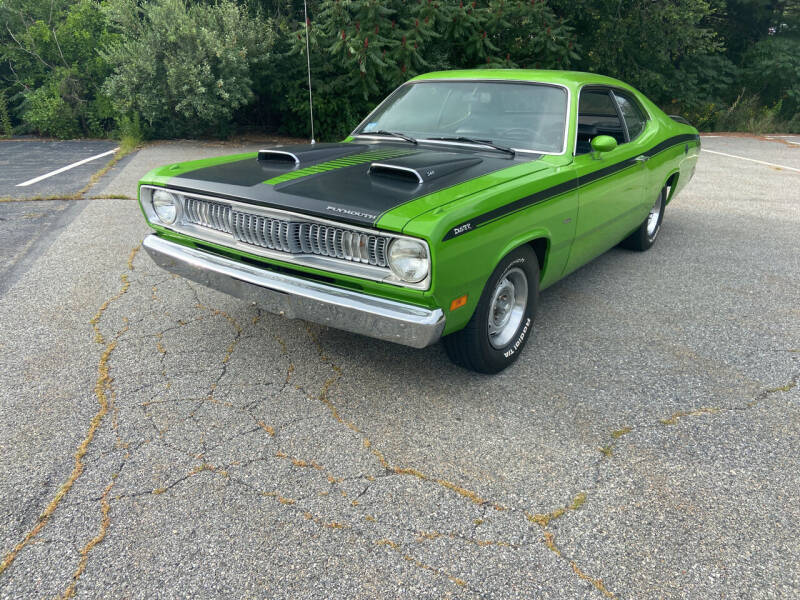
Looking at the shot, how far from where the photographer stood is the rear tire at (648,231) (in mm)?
5398

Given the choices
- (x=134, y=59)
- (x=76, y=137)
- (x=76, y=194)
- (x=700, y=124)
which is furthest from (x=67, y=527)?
(x=700, y=124)

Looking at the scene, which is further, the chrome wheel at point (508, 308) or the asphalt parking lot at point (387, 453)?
the chrome wheel at point (508, 308)

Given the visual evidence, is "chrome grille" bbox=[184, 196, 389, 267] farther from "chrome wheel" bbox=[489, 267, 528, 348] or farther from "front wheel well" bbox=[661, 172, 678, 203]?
"front wheel well" bbox=[661, 172, 678, 203]

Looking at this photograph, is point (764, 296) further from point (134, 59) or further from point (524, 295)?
point (134, 59)

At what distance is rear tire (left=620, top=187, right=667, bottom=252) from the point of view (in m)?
5.40

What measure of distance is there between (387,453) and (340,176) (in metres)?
1.45

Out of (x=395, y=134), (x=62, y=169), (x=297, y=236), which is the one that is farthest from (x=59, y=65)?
(x=297, y=236)

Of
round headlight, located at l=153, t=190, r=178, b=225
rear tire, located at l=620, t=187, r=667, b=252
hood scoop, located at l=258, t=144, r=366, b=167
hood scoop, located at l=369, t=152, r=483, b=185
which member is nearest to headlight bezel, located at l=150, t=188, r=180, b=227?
round headlight, located at l=153, t=190, r=178, b=225

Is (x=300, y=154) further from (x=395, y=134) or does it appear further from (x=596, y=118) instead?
(x=596, y=118)

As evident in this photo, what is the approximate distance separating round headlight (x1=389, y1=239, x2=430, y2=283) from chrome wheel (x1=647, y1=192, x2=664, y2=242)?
144 inches

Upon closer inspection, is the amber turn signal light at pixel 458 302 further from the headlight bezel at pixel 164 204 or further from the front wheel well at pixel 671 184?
the front wheel well at pixel 671 184

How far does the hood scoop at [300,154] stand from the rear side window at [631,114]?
2217mm

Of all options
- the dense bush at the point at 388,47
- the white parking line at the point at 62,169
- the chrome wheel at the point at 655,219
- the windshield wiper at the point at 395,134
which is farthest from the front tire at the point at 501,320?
the dense bush at the point at 388,47

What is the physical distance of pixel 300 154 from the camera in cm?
353
